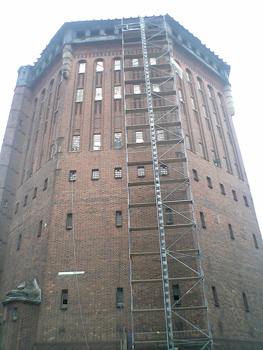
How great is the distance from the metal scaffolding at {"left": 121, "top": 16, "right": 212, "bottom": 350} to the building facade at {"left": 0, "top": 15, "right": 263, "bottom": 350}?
89 mm

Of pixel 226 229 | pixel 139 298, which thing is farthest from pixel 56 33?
pixel 139 298

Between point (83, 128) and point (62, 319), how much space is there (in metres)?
13.9

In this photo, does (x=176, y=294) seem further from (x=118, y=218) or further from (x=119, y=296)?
(x=118, y=218)

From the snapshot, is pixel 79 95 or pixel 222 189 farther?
pixel 79 95

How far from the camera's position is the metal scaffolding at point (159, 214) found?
19672 mm

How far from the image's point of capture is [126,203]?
78.9ft

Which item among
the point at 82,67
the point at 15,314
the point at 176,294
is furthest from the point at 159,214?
the point at 82,67

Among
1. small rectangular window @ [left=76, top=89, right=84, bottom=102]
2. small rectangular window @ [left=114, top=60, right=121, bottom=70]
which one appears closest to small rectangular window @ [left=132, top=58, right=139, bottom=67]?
small rectangular window @ [left=114, top=60, right=121, bottom=70]

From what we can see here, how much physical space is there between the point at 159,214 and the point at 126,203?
3.23 m

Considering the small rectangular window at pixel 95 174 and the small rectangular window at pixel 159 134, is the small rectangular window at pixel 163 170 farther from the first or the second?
the small rectangular window at pixel 95 174

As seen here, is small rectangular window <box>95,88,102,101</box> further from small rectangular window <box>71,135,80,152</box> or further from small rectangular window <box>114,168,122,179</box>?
small rectangular window <box>114,168,122,179</box>

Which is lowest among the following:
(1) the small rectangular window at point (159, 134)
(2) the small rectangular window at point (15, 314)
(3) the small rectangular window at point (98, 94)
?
(2) the small rectangular window at point (15, 314)

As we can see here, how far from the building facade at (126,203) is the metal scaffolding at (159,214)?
0.29 ft

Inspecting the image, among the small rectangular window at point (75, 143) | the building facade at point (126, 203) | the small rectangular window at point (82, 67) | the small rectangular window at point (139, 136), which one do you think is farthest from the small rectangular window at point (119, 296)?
the small rectangular window at point (82, 67)
